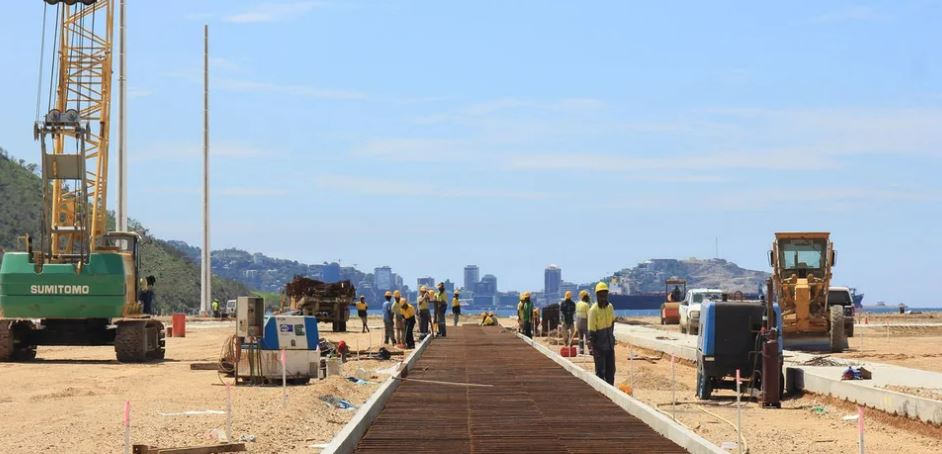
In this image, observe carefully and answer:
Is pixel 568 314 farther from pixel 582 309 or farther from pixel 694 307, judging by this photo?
pixel 694 307

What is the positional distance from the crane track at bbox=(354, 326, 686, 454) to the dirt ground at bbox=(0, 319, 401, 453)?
1.02 meters

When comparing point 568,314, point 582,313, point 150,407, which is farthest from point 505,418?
point 568,314

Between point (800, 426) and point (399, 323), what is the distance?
22.4m

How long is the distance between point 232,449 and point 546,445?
3705 mm

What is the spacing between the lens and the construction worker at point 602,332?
23.0 metres

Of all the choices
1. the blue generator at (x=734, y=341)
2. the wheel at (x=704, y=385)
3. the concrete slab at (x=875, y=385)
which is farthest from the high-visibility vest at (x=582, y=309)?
the blue generator at (x=734, y=341)

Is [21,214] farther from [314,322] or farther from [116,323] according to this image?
[314,322]

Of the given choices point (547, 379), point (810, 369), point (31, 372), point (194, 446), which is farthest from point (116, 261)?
point (194, 446)

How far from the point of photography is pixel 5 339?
33.4 meters

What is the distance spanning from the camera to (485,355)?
119 feet

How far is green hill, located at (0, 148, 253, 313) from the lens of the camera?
124625 mm

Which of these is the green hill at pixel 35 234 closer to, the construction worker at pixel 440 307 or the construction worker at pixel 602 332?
the construction worker at pixel 440 307

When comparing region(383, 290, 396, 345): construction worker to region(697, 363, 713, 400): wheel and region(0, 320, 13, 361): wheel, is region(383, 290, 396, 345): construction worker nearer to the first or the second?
region(0, 320, 13, 361): wheel

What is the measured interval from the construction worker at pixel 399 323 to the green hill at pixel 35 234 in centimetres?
7534
